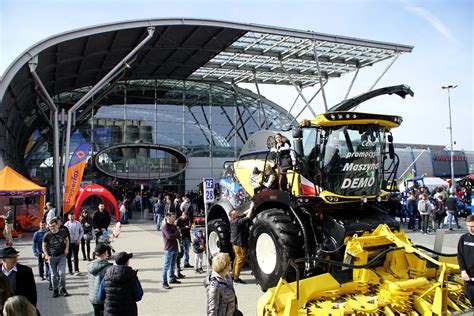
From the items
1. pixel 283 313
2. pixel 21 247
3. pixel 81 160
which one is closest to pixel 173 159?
pixel 81 160

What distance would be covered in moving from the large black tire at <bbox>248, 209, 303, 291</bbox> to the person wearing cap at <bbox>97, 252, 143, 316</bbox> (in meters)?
2.82

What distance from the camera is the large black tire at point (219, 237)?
30.9 ft

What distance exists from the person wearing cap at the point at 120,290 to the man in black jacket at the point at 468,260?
4.24 m

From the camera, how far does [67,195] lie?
20047 mm

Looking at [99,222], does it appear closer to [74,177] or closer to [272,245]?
[272,245]

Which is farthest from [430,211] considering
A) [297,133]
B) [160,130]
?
[160,130]

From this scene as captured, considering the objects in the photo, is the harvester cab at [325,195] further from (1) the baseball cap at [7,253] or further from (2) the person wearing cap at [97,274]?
(1) the baseball cap at [7,253]

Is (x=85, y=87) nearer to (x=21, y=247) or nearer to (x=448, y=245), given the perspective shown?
(x=21, y=247)

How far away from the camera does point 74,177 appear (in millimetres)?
20406

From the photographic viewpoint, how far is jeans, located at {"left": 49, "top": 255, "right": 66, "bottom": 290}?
8477 mm

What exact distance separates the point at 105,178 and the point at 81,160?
12.4 metres

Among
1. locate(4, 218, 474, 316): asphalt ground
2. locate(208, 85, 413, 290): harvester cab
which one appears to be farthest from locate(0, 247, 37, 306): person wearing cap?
locate(208, 85, 413, 290): harvester cab

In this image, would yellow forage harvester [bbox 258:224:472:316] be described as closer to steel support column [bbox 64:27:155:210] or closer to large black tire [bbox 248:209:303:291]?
large black tire [bbox 248:209:303:291]

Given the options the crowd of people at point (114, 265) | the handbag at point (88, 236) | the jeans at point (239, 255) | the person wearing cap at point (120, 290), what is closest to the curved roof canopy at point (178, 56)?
the handbag at point (88, 236)
